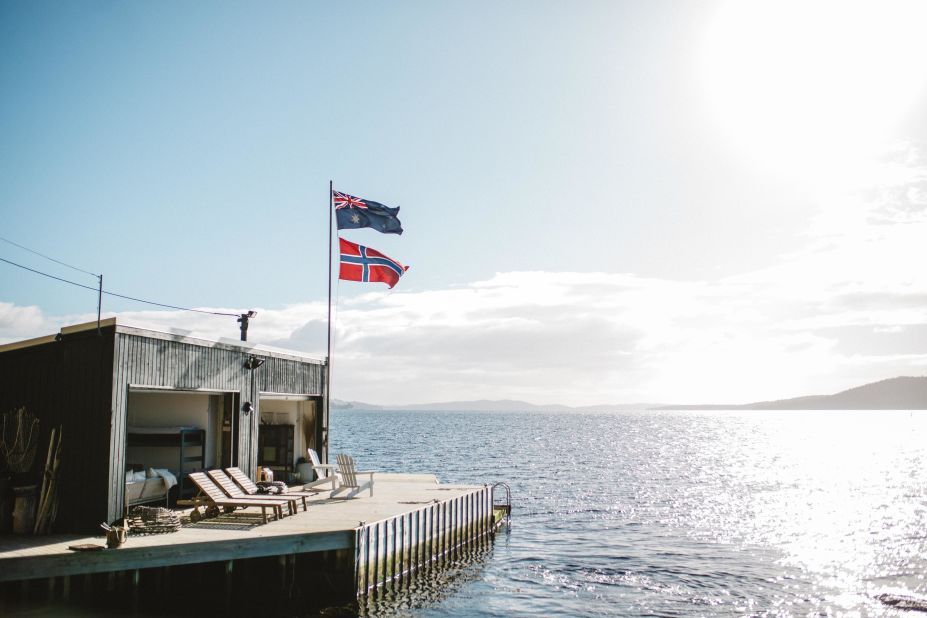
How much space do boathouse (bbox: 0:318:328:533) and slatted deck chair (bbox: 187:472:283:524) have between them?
1419 millimetres

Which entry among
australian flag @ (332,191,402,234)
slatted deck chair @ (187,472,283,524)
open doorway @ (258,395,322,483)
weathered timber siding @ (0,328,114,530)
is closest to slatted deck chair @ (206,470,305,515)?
slatted deck chair @ (187,472,283,524)

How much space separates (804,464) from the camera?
67125 millimetres

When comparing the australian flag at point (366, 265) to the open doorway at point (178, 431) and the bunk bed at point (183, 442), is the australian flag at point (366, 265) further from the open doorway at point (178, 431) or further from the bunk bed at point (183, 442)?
the bunk bed at point (183, 442)

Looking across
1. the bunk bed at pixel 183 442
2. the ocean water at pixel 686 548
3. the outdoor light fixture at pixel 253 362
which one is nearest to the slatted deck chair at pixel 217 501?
the bunk bed at pixel 183 442

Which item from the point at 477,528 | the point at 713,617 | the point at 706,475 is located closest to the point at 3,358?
the point at 477,528

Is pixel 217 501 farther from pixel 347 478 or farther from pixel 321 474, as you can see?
pixel 321 474

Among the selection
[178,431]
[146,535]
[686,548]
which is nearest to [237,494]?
[146,535]

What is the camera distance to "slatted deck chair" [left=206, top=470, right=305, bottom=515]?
1638 centimetres

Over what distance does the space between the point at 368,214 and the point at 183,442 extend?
29.9 ft

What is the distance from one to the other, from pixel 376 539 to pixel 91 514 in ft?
18.1

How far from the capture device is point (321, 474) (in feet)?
71.2

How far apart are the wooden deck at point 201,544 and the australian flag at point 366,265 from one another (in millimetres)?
7628

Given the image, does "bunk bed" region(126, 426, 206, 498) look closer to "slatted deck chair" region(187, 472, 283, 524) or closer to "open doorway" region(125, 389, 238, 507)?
"open doorway" region(125, 389, 238, 507)

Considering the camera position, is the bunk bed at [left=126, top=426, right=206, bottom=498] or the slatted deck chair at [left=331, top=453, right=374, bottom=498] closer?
the bunk bed at [left=126, top=426, right=206, bottom=498]
